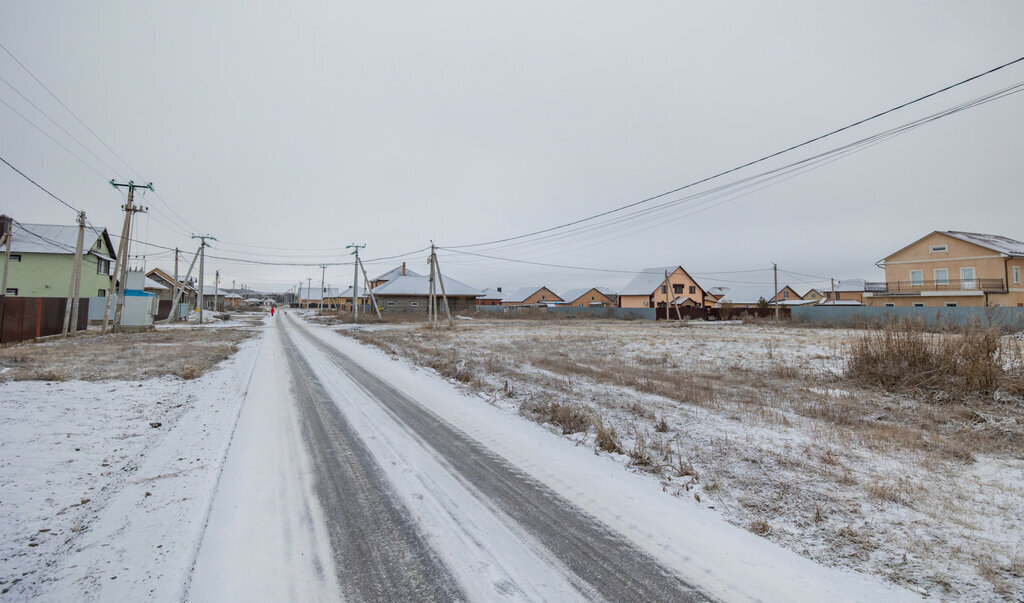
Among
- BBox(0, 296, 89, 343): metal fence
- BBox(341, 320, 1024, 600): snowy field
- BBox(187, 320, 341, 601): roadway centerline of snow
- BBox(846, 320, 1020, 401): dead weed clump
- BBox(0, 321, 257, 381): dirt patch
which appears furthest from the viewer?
BBox(0, 296, 89, 343): metal fence

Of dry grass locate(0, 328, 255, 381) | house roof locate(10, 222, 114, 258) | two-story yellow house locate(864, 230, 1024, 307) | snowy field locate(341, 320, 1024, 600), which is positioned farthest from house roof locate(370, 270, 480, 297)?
two-story yellow house locate(864, 230, 1024, 307)

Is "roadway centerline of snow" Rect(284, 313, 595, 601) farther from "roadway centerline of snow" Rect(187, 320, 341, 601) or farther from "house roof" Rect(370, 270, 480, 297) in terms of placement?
"house roof" Rect(370, 270, 480, 297)

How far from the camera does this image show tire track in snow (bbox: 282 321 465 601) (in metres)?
2.62

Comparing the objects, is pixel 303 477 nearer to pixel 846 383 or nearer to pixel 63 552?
pixel 63 552

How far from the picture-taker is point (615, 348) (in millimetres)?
17344

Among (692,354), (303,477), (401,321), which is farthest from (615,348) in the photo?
(401,321)

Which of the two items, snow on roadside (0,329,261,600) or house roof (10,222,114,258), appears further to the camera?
house roof (10,222,114,258)

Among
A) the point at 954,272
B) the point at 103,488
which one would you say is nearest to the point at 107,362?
the point at 103,488

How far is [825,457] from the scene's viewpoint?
4.93 m

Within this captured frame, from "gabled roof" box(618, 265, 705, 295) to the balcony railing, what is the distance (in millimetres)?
22109

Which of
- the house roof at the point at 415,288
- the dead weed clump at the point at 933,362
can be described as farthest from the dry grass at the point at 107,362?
the house roof at the point at 415,288

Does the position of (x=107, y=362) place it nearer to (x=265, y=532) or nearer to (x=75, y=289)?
(x=265, y=532)

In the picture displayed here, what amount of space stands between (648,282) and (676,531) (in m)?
61.3

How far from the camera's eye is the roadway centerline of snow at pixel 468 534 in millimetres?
2652
